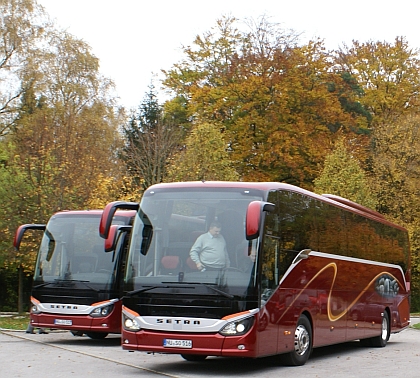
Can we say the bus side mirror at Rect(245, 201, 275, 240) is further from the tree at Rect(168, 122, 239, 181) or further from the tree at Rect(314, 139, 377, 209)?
the tree at Rect(314, 139, 377, 209)

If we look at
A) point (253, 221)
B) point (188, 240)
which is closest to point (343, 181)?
point (188, 240)

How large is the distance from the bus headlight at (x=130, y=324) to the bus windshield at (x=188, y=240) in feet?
1.53

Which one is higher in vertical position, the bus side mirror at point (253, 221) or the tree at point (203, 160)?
the tree at point (203, 160)

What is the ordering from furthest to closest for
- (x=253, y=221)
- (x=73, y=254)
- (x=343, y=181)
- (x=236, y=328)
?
(x=343, y=181) → (x=73, y=254) → (x=236, y=328) → (x=253, y=221)

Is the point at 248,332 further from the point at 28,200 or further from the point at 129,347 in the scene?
the point at 28,200

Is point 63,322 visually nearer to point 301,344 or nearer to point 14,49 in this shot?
point 301,344

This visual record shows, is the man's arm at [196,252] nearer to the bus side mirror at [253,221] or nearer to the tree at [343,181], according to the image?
the bus side mirror at [253,221]

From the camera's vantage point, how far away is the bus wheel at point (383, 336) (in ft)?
68.2

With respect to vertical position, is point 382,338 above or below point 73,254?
below

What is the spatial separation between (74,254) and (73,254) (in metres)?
0.02

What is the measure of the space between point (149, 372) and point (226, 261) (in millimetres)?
2201

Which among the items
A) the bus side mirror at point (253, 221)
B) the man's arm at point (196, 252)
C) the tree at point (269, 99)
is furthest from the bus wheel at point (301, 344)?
the tree at point (269, 99)

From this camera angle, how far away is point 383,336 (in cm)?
2120

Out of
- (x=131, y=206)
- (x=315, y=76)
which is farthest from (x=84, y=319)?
(x=315, y=76)
